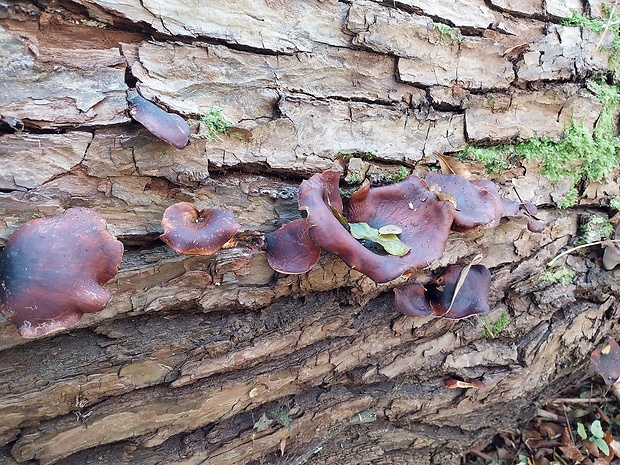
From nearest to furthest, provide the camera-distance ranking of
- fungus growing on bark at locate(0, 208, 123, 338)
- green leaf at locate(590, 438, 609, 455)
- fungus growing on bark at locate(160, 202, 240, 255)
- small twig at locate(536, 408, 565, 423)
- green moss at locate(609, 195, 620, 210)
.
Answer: fungus growing on bark at locate(0, 208, 123, 338)
fungus growing on bark at locate(160, 202, 240, 255)
green moss at locate(609, 195, 620, 210)
green leaf at locate(590, 438, 609, 455)
small twig at locate(536, 408, 565, 423)

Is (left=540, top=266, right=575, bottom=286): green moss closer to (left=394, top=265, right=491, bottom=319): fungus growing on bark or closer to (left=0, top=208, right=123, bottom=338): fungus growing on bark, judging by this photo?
(left=394, top=265, right=491, bottom=319): fungus growing on bark

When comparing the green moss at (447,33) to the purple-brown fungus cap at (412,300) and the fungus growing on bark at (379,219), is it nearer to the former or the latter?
the fungus growing on bark at (379,219)

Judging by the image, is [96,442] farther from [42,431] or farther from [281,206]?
[281,206]

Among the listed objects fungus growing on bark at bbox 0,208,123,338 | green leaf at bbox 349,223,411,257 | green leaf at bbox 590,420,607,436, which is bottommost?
green leaf at bbox 590,420,607,436

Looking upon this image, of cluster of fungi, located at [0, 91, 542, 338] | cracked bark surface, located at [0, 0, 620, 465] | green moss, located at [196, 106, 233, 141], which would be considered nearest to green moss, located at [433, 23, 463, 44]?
cracked bark surface, located at [0, 0, 620, 465]

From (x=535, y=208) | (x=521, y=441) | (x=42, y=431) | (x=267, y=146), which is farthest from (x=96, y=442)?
(x=521, y=441)

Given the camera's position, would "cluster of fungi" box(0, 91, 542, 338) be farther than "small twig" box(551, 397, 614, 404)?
No
